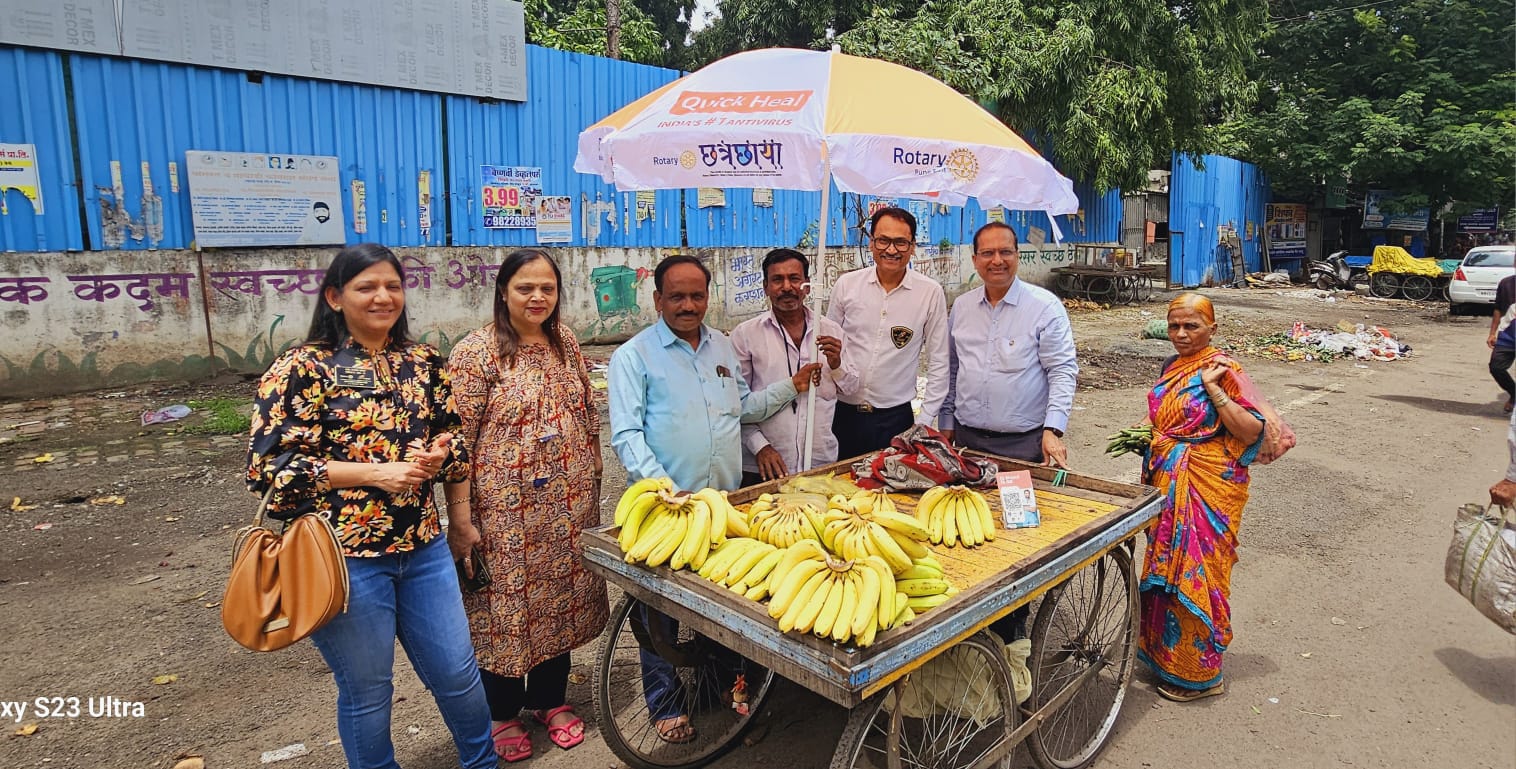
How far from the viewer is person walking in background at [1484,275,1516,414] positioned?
8195 mm

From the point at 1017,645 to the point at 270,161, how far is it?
8.78 m

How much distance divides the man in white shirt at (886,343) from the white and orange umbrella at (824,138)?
19.5 inches

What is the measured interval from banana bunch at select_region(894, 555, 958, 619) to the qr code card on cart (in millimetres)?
713

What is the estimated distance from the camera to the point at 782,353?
3721 mm

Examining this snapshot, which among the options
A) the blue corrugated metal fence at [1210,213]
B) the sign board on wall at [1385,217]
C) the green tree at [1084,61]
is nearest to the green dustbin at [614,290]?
the green tree at [1084,61]

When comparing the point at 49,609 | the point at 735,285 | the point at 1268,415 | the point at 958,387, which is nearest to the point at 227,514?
the point at 49,609

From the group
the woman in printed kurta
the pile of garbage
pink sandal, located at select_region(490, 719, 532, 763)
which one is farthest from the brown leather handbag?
the pile of garbage

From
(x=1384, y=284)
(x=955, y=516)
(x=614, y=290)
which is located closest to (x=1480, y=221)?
(x=1384, y=284)

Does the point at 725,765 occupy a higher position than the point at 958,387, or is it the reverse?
the point at 958,387

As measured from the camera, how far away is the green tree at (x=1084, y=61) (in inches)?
587

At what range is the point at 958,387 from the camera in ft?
13.4

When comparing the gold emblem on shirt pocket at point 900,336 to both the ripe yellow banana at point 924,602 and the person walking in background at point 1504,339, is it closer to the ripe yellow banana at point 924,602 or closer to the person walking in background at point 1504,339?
the ripe yellow banana at point 924,602

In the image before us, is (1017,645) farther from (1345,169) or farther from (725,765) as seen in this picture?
(1345,169)

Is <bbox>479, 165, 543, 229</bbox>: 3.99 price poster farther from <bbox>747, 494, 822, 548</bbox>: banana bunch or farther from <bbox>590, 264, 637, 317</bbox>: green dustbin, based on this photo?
<bbox>747, 494, 822, 548</bbox>: banana bunch
